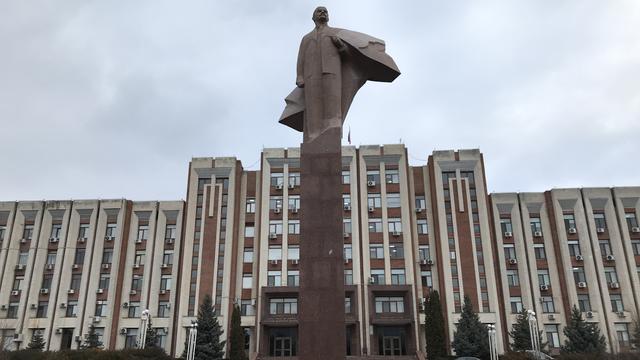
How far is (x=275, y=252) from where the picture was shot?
40.6 m

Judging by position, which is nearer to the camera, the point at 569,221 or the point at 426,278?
the point at 426,278

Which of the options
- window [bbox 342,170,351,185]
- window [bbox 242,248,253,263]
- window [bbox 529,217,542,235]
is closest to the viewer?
window [bbox 242,248,253,263]

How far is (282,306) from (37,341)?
17143 mm

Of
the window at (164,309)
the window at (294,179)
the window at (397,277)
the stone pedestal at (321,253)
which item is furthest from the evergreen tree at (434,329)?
the stone pedestal at (321,253)

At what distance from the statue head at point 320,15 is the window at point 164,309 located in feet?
108

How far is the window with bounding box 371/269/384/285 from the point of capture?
3941 cm

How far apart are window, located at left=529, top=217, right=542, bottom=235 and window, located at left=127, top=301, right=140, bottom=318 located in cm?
2994

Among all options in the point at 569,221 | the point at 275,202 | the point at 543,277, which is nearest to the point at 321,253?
the point at 275,202

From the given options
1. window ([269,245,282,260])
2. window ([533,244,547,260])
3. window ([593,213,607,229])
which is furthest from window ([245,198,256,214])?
window ([593,213,607,229])

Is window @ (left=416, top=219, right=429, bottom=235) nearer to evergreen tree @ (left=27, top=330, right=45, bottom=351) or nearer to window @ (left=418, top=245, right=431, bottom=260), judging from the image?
window @ (left=418, top=245, right=431, bottom=260)

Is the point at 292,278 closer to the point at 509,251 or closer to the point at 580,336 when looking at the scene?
the point at 509,251

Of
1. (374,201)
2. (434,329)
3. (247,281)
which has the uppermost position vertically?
(374,201)

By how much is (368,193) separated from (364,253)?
4721 millimetres

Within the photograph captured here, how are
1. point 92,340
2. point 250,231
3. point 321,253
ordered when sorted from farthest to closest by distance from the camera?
point 250,231 < point 92,340 < point 321,253
